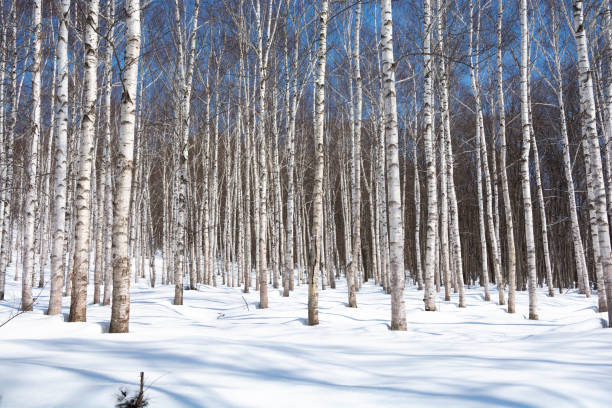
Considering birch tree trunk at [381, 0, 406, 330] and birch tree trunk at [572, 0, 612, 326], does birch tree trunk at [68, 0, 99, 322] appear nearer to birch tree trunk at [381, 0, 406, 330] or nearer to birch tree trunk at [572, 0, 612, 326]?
birch tree trunk at [381, 0, 406, 330]

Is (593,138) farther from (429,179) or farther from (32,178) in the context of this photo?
(32,178)

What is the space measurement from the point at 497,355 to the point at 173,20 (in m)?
12.1

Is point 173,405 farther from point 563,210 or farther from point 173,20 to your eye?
point 563,210

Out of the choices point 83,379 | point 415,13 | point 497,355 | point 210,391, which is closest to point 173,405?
point 210,391

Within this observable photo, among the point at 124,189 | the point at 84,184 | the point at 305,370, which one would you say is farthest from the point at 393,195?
the point at 84,184

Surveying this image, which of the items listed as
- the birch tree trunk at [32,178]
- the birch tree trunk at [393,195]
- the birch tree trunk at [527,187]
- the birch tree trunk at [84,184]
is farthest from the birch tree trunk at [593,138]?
the birch tree trunk at [32,178]

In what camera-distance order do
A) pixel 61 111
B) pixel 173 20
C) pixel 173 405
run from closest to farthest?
pixel 173 405, pixel 61 111, pixel 173 20

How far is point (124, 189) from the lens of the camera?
15.7ft

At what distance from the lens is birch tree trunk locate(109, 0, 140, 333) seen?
470 cm

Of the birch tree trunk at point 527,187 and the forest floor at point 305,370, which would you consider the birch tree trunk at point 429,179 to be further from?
the forest floor at point 305,370

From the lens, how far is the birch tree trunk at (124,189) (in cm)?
470

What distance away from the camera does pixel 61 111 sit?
6602 mm

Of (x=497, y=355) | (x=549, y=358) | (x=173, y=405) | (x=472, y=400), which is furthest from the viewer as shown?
(x=497, y=355)

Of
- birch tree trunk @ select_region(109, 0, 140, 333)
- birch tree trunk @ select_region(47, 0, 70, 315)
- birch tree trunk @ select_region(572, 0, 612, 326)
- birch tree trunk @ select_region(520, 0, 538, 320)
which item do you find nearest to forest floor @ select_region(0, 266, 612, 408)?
birch tree trunk @ select_region(109, 0, 140, 333)
